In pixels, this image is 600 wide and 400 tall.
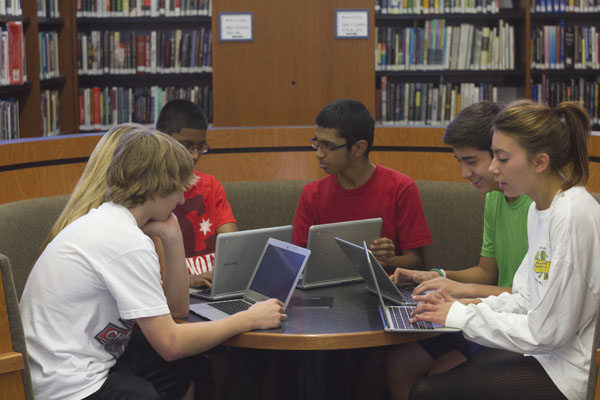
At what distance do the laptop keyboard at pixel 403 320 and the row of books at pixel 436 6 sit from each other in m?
3.75

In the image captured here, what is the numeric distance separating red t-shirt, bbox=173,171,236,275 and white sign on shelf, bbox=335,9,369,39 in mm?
1839

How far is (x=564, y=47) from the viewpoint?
5.52m

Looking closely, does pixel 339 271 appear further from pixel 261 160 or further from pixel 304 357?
pixel 261 160

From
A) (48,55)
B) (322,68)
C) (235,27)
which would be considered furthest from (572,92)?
(48,55)

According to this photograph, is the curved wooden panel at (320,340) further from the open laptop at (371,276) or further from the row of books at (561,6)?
the row of books at (561,6)

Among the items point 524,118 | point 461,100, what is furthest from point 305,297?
point 461,100

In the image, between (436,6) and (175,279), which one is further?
(436,6)

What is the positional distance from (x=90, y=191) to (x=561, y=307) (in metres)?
1.21

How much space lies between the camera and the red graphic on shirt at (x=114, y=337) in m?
1.82

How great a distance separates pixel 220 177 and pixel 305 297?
1669 millimetres

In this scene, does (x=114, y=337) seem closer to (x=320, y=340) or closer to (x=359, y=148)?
(x=320, y=340)

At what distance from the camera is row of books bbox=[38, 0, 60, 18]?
5.21 meters

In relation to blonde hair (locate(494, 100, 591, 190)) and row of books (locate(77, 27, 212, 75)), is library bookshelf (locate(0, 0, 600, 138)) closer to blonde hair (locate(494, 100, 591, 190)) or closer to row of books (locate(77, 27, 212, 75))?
row of books (locate(77, 27, 212, 75))

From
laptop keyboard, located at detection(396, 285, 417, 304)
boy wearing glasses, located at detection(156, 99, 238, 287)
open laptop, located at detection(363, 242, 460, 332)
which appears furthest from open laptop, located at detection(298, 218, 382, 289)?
boy wearing glasses, located at detection(156, 99, 238, 287)
